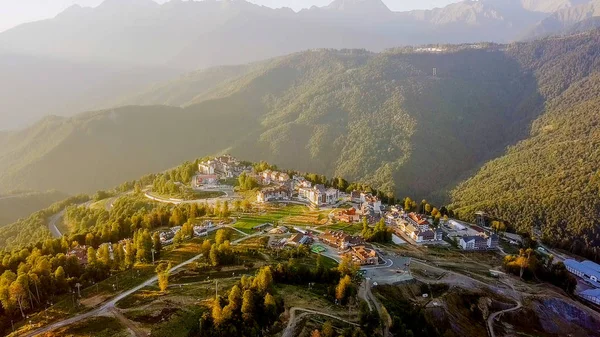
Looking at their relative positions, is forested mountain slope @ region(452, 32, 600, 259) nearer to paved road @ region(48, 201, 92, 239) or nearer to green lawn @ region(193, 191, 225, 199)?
green lawn @ region(193, 191, 225, 199)

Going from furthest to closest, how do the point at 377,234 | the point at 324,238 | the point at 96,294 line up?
1. the point at 377,234
2. the point at 324,238
3. the point at 96,294

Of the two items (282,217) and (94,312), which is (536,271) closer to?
(282,217)

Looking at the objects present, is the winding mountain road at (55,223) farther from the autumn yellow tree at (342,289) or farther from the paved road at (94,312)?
the autumn yellow tree at (342,289)

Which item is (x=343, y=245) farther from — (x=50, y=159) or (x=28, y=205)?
(x=50, y=159)

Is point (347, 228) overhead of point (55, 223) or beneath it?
overhead

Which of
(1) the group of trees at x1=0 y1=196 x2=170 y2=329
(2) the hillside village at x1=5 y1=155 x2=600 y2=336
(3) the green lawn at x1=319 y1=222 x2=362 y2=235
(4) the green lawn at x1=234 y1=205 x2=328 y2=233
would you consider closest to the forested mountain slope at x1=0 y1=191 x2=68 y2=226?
(2) the hillside village at x1=5 y1=155 x2=600 y2=336

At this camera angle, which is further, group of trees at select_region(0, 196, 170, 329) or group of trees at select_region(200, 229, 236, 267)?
group of trees at select_region(200, 229, 236, 267)

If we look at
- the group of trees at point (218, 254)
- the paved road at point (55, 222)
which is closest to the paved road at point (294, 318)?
the group of trees at point (218, 254)


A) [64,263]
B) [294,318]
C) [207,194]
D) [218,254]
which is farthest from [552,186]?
[64,263]
